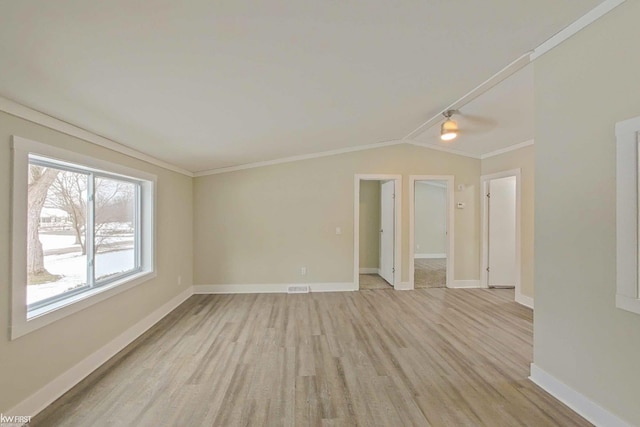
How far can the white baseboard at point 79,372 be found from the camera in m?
1.89

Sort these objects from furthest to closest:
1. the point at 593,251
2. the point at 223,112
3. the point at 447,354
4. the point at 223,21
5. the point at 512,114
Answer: the point at 512,114
the point at 447,354
the point at 223,112
the point at 593,251
the point at 223,21

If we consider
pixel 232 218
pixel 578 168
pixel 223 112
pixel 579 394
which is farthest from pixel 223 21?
pixel 232 218

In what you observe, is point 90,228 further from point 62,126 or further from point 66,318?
point 62,126

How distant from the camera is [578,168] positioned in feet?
6.39

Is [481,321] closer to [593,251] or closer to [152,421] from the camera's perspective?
[593,251]

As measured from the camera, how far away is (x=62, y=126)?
2.17 m

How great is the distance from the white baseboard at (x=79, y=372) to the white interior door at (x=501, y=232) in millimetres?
5540

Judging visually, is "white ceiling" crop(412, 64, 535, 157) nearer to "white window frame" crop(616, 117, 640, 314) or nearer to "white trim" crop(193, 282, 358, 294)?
"white window frame" crop(616, 117, 640, 314)

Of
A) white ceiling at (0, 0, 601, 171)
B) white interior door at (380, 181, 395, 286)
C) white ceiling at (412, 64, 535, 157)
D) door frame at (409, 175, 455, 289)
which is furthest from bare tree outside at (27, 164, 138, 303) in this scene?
door frame at (409, 175, 455, 289)

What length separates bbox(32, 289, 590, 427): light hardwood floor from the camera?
192 cm

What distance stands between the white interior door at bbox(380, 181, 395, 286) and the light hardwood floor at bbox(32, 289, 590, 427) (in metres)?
1.51

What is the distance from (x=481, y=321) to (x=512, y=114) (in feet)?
8.64

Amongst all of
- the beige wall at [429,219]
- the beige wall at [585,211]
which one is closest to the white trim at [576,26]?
the beige wall at [585,211]

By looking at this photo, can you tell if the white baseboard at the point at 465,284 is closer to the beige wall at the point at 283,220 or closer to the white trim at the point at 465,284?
the white trim at the point at 465,284
